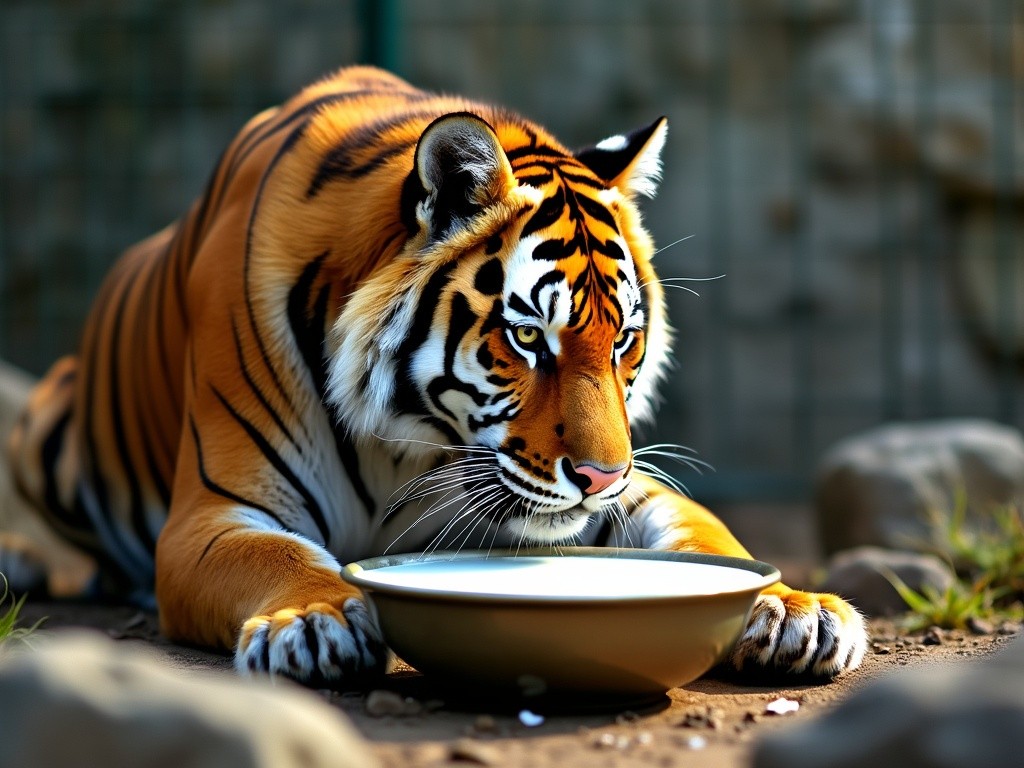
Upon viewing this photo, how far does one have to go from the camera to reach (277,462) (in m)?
2.39

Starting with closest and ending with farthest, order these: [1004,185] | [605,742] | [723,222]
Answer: [605,742]
[723,222]
[1004,185]

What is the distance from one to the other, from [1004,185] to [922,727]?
502 centimetres

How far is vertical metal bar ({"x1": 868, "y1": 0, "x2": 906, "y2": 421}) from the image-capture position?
560 cm

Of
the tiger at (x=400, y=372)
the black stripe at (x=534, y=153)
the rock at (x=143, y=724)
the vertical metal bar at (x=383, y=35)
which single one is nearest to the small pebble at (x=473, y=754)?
the rock at (x=143, y=724)

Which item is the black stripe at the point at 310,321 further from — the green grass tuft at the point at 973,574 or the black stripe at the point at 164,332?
the green grass tuft at the point at 973,574

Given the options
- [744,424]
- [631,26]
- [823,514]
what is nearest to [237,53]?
[631,26]

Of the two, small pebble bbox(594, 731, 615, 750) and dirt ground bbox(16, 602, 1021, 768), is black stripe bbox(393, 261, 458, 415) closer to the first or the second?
dirt ground bbox(16, 602, 1021, 768)

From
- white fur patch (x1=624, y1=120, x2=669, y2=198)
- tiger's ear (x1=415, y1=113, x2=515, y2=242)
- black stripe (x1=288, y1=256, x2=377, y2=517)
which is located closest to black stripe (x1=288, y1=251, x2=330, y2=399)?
black stripe (x1=288, y1=256, x2=377, y2=517)

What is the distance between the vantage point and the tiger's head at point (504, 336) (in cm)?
202

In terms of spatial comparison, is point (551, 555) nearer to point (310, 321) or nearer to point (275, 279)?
point (310, 321)

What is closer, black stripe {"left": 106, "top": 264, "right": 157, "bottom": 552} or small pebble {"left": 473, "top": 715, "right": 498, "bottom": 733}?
small pebble {"left": 473, "top": 715, "right": 498, "bottom": 733}

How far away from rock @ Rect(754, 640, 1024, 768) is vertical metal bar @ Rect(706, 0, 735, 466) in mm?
4261

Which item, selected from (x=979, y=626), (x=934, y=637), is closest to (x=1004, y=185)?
(x=979, y=626)

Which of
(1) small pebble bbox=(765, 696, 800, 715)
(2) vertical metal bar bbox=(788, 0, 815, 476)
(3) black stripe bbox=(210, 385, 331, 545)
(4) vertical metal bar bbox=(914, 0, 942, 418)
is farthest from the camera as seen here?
(2) vertical metal bar bbox=(788, 0, 815, 476)
